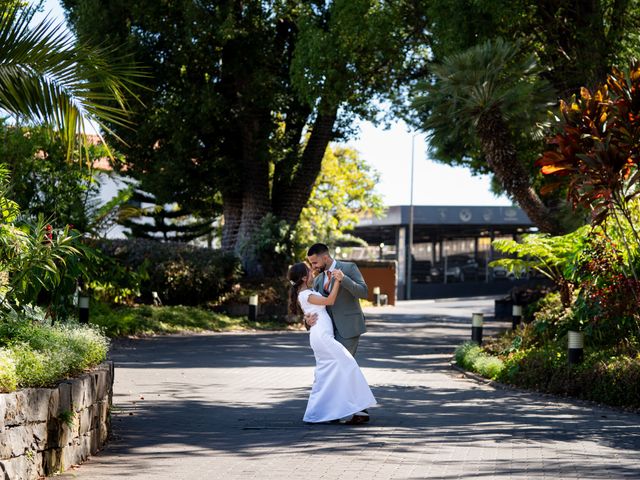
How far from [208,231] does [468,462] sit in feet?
144

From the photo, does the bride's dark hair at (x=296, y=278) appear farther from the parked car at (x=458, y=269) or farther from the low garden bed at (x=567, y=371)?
the parked car at (x=458, y=269)

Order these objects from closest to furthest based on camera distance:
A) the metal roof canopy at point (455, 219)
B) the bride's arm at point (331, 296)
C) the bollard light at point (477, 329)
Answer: the bride's arm at point (331, 296) → the bollard light at point (477, 329) → the metal roof canopy at point (455, 219)

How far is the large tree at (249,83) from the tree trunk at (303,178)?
0.11 ft

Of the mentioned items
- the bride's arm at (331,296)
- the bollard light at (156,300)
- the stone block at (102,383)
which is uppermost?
the bride's arm at (331,296)

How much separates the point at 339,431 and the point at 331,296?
1.44m

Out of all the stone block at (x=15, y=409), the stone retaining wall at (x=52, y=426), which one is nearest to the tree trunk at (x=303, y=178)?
A: the stone retaining wall at (x=52, y=426)

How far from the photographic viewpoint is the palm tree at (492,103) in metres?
18.4

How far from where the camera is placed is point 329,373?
1016 centimetres

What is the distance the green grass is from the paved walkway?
15.1 feet

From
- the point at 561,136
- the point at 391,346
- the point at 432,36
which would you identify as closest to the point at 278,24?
the point at 432,36

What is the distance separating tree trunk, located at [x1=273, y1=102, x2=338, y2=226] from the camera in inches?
1187

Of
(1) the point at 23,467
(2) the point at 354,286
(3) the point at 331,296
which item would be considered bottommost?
(1) the point at 23,467

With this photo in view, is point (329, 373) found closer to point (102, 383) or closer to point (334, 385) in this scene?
point (334, 385)

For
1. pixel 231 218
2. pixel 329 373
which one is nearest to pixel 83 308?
pixel 329 373
